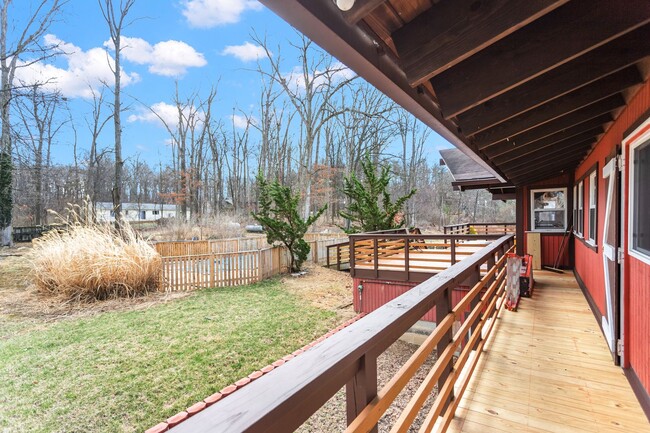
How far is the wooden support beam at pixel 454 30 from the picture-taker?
1.23 meters

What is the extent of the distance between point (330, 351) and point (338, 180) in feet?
86.2

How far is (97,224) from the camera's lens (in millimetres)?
8305

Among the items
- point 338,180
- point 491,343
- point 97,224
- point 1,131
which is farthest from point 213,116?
point 491,343

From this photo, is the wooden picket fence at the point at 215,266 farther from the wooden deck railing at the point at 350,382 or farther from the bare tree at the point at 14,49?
the wooden deck railing at the point at 350,382

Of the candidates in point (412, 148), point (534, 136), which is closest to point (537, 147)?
point (534, 136)

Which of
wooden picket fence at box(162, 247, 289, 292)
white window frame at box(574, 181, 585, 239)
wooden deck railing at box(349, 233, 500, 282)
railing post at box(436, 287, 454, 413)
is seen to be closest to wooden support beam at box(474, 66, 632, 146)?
railing post at box(436, 287, 454, 413)

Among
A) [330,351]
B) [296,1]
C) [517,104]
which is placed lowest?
[330,351]

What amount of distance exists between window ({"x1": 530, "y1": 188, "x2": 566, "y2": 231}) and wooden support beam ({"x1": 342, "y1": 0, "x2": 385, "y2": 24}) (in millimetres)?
8959

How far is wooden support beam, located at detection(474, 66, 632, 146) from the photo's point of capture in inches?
90.7

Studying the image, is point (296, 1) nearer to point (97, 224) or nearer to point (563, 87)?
point (563, 87)

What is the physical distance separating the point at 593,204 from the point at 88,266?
369 inches

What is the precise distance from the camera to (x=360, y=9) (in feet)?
3.42

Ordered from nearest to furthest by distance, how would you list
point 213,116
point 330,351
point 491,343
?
point 330,351, point 491,343, point 213,116

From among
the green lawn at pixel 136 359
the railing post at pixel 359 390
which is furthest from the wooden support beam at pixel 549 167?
the railing post at pixel 359 390
